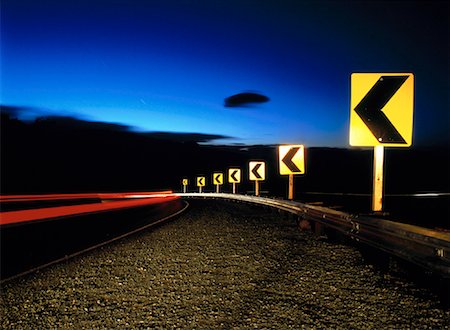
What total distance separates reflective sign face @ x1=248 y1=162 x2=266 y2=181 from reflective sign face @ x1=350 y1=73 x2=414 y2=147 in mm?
16977

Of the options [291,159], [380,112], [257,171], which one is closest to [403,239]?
[380,112]

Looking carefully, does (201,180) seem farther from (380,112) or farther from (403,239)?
(403,239)

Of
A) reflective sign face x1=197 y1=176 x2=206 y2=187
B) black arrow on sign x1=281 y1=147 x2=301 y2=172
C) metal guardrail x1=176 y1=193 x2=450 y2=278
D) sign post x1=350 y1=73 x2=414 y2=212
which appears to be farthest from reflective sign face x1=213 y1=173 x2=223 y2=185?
sign post x1=350 y1=73 x2=414 y2=212

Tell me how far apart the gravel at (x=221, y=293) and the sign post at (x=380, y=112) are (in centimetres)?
171

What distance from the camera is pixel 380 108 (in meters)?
6.13

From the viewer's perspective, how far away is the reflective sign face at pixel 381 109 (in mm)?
6027

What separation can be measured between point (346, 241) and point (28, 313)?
6517 mm

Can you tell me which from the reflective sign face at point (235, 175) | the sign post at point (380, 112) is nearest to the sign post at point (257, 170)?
the reflective sign face at point (235, 175)

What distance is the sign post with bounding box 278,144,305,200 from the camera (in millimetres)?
14789

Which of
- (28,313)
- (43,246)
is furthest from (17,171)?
(28,313)

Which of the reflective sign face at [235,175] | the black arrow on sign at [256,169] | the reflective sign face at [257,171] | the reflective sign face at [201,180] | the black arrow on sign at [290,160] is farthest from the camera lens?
the reflective sign face at [201,180]

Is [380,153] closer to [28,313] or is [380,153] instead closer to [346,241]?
[346,241]

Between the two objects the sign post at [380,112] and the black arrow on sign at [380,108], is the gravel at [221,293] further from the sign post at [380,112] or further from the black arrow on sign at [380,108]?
the black arrow on sign at [380,108]

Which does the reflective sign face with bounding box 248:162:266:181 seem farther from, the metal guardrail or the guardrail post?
the metal guardrail
